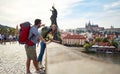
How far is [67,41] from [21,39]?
151726 mm

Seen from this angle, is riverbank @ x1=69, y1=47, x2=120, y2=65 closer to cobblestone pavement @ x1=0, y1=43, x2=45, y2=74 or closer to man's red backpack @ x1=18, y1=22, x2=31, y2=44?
man's red backpack @ x1=18, y1=22, x2=31, y2=44

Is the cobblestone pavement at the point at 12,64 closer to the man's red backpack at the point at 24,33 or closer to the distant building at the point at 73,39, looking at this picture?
the man's red backpack at the point at 24,33

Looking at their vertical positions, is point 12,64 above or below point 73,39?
above

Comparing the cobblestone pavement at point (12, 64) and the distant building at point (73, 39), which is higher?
the cobblestone pavement at point (12, 64)

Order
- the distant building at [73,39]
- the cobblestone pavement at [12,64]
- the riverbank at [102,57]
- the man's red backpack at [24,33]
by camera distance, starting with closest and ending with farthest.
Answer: the riverbank at [102,57], the man's red backpack at [24,33], the cobblestone pavement at [12,64], the distant building at [73,39]

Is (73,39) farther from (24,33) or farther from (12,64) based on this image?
(24,33)

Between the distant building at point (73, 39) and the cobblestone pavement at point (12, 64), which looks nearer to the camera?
the cobblestone pavement at point (12, 64)

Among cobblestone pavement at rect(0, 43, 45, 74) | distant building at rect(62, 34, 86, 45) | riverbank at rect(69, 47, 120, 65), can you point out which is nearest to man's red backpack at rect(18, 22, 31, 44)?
riverbank at rect(69, 47, 120, 65)

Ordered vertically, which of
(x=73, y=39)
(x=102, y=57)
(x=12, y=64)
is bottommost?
(x=102, y=57)

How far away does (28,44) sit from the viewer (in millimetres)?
6340

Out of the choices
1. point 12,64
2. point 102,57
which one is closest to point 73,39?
point 102,57

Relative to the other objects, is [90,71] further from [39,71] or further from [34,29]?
[39,71]

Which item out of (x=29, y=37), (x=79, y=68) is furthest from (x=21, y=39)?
(x=79, y=68)

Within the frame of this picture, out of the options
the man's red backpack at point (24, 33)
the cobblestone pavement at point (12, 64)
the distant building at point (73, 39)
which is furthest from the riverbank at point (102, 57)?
the distant building at point (73, 39)
